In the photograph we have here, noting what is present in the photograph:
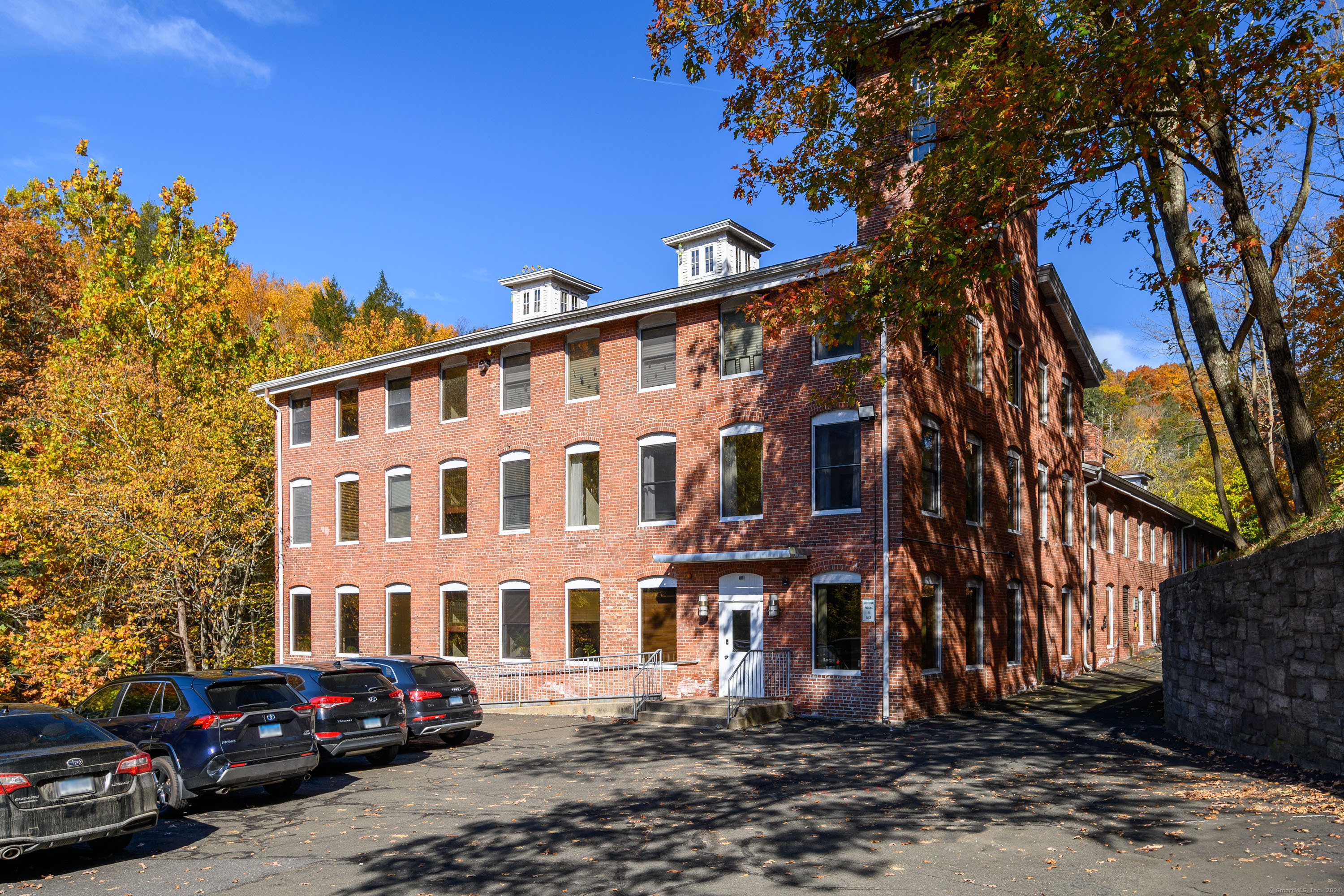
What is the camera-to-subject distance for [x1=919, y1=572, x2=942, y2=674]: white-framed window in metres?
→ 19.5

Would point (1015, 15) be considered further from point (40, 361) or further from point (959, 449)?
point (40, 361)

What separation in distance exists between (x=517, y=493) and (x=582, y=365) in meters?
3.73

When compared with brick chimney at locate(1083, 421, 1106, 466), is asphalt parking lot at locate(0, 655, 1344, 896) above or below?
below

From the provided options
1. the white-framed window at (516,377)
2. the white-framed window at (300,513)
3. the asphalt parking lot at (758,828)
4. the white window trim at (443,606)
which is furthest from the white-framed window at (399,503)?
the asphalt parking lot at (758,828)

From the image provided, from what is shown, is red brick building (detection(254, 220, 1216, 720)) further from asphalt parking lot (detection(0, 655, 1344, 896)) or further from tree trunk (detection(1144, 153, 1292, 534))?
asphalt parking lot (detection(0, 655, 1344, 896))

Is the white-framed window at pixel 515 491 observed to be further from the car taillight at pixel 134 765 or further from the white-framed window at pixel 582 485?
the car taillight at pixel 134 765

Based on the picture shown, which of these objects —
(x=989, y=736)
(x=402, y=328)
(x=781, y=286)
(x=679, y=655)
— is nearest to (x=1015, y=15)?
(x=781, y=286)

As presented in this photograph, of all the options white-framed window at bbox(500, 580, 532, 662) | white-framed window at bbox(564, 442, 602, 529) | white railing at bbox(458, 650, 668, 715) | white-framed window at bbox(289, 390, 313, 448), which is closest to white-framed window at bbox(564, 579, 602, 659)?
white railing at bbox(458, 650, 668, 715)

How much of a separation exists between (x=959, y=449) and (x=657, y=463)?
676cm

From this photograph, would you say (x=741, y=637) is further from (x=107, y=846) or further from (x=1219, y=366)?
(x=107, y=846)

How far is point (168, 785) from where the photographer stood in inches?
426

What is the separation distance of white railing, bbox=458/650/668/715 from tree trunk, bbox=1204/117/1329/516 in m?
12.3

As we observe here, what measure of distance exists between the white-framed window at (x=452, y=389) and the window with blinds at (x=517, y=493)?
2335 mm

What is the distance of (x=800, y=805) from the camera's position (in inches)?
417
